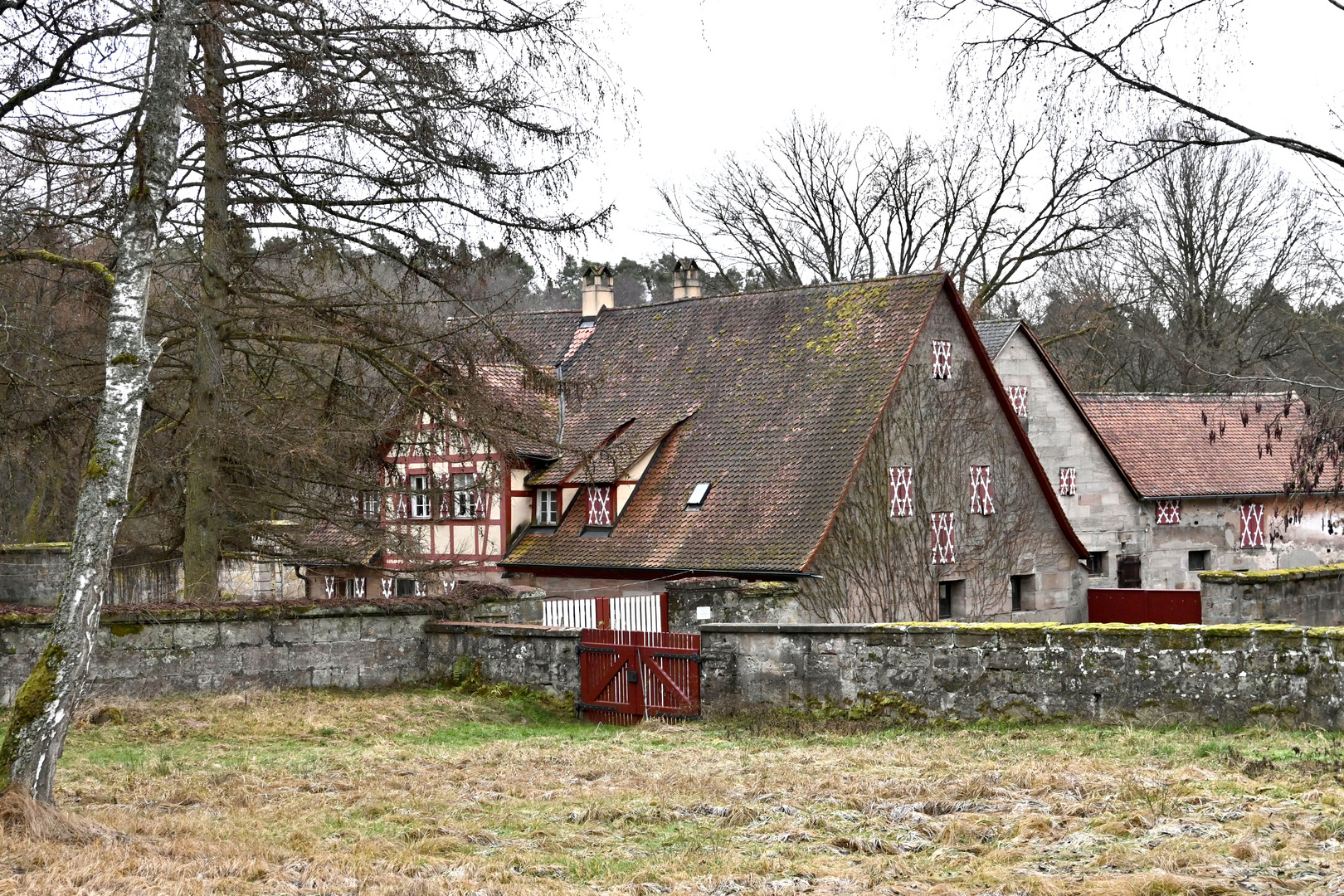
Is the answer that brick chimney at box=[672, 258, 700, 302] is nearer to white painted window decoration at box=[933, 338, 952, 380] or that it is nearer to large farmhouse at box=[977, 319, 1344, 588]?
large farmhouse at box=[977, 319, 1344, 588]

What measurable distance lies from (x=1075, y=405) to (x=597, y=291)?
11.6 m

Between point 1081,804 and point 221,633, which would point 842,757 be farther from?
point 221,633

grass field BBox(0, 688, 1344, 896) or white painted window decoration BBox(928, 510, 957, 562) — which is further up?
white painted window decoration BBox(928, 510, 957, 562)

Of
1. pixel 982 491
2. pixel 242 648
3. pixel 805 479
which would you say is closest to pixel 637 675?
pixel 242 648

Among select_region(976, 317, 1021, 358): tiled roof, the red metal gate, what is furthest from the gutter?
select_region(976, 317, 1021, 358): tiled roof

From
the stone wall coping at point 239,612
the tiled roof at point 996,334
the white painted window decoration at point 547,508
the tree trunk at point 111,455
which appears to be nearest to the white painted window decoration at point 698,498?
the white painted window decoration at point 547,508

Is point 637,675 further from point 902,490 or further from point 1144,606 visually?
point 1144,606

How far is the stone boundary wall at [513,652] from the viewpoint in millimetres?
17922

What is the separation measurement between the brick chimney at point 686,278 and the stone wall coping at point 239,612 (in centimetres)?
1934

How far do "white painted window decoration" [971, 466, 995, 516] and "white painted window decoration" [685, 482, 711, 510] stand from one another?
5.29 metres

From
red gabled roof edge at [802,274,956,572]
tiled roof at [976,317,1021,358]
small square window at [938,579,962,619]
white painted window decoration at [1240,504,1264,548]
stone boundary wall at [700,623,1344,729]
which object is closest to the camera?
stone boundary wall at [700,623,1344,729]

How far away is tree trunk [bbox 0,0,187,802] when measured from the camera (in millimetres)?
8891

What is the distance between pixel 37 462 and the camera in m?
20.4

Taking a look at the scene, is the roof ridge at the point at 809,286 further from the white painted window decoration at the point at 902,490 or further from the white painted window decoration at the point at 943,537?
the white painted window decoration at the point at 943,537
